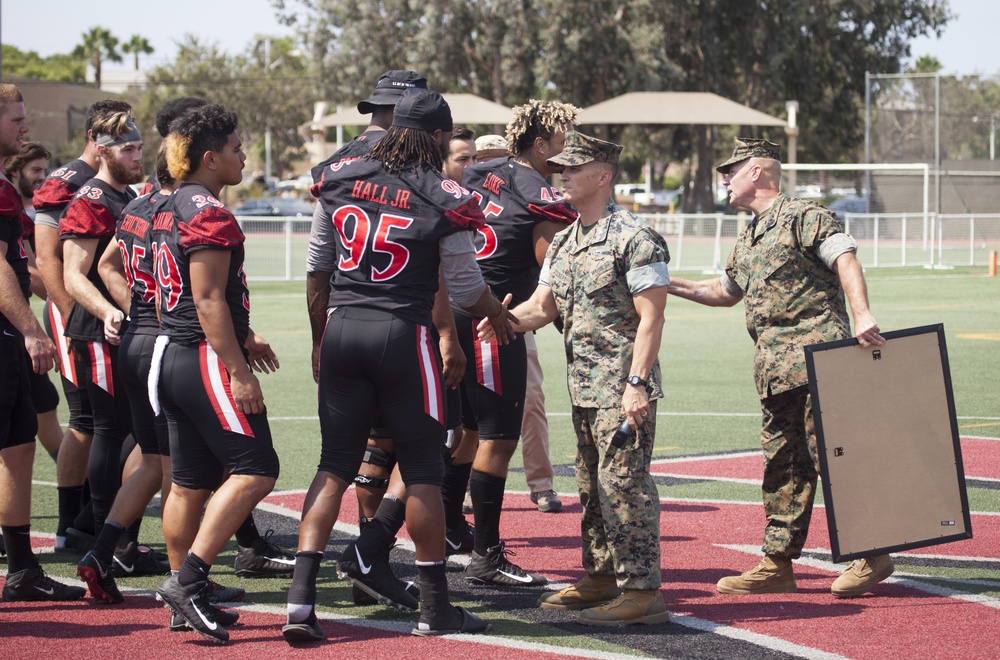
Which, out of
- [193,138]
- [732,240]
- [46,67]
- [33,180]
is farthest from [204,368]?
[46,67]

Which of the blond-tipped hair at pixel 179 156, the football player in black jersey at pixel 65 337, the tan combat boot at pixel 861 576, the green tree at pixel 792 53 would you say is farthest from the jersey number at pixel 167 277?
the green tree at pixel 792 53

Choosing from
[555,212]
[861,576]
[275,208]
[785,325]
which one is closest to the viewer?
[861,576]

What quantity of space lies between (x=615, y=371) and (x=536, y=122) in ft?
5.30

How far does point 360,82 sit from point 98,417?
148ft

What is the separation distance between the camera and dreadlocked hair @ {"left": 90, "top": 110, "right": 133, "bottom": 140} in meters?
6.35

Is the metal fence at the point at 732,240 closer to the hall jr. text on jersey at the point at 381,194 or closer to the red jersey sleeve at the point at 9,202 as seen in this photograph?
the red jersey sleeve at the point at 9,202

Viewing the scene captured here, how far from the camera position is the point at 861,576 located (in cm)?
564

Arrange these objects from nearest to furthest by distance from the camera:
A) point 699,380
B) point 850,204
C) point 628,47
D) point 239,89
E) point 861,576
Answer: point 861,576
point 699,380
point 850,204
point 628,47
point 239,89

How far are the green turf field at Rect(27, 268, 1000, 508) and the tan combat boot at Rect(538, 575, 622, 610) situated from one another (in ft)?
8.14

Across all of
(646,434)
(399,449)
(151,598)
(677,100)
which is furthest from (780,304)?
(677,100)

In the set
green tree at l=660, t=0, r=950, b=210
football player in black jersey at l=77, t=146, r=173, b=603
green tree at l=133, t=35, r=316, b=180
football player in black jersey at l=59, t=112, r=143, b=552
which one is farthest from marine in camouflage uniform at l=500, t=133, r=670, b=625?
green tree at l=133, t=35, r=316, b=180

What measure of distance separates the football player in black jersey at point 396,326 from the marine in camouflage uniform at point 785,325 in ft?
4.64

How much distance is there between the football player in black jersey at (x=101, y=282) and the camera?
20.7 feet

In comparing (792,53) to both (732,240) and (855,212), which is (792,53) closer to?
(855,212)
